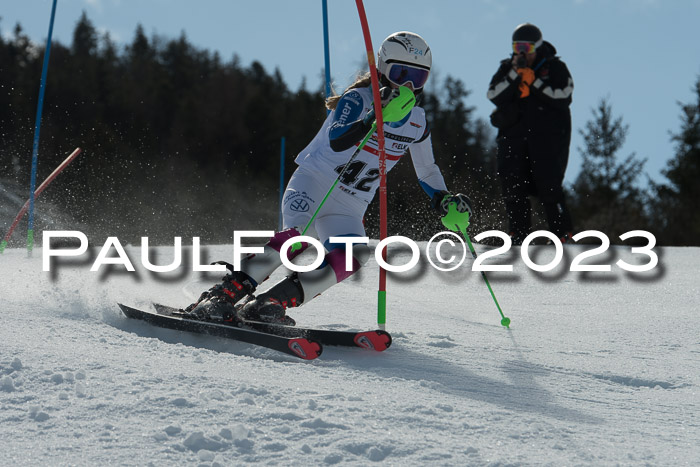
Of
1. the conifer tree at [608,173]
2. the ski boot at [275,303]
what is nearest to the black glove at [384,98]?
the ski boot at [275,303]

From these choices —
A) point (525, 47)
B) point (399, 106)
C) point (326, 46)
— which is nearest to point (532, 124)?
point (525, 47)

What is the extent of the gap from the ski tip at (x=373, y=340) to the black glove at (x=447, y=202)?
3.30 ft

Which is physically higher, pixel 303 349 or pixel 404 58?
pixel 404 58

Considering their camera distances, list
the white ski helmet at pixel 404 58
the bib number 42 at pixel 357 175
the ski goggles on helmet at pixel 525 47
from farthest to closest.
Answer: the ski goggles on helmet at pixel 525 47 < the bib number 42 at pixel 357 175 < the white ski helmet at pixel 404 58

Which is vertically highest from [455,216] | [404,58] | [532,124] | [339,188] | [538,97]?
[538,97]

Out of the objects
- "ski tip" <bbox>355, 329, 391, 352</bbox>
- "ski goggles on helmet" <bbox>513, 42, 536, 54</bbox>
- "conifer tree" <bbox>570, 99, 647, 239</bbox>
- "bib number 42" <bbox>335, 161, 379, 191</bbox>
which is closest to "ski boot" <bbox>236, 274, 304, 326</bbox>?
"ski tip" <bbox>355, 329, 391, 352</bbox>

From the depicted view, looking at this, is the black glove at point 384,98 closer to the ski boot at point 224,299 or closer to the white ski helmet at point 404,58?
the white ski helmet at point 404,58

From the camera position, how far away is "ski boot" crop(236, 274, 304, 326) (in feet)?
9.76

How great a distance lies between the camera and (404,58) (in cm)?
325

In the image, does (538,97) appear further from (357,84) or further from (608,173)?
(608,173)

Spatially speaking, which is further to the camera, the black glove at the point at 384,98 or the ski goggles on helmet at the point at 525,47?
the ski goggles on helmet at the point at 525,47

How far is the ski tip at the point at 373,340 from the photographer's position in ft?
9.15

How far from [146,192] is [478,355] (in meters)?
24.7

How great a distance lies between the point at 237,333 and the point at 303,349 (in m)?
0.35
